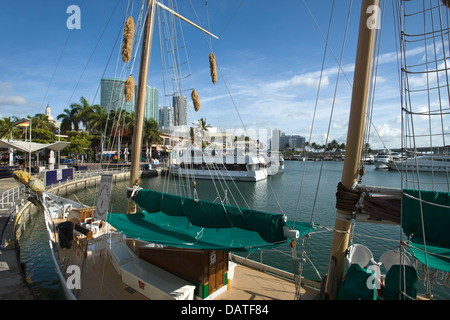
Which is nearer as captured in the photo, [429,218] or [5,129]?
[429,218]

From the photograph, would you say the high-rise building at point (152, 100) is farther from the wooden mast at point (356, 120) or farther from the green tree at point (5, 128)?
the wooden mast at point (356, 120)

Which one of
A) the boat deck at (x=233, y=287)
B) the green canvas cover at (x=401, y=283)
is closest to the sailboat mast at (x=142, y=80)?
the boat deck at (x=233, y=287)

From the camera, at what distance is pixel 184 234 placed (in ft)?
18.1

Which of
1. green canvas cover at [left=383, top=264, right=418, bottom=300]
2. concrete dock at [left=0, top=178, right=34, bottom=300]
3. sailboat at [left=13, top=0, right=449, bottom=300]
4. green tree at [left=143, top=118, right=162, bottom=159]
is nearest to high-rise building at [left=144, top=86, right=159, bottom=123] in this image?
green tree at [left=143, top=118, right=162, bottom=159]

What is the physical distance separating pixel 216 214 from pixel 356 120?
10.8 ft

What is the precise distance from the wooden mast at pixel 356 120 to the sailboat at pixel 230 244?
0.05ft

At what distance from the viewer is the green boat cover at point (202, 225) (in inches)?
182

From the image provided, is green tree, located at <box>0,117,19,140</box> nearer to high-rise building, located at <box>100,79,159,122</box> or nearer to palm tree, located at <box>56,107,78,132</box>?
high-rise building, located at <box>100,79,159,122</box>

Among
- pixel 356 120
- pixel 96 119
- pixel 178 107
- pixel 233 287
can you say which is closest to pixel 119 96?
pixel 178 107

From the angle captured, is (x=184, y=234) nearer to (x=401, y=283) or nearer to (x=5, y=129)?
(x=401, y=283)

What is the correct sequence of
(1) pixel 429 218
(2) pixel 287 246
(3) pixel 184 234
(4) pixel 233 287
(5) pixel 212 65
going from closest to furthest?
1. (1) pixel 429 218
2. (3) pixel 184 234
3. (4) pixel 233 287
4. (5) pixel 212 65
5. (2) pixel 287 246

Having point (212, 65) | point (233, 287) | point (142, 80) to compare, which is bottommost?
point (233, 287)

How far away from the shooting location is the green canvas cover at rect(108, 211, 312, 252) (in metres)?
4.62
